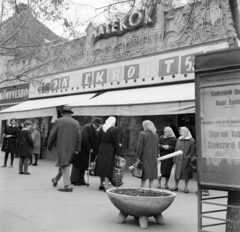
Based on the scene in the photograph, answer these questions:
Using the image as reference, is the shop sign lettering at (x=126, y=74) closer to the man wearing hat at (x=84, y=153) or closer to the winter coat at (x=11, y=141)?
the man wearing hat at (x=84, y=153)

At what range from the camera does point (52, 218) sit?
16.2 ft

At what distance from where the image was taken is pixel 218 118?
141 inches

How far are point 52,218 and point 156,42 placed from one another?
30.0 feet

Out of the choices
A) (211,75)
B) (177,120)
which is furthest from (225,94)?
(177,120)

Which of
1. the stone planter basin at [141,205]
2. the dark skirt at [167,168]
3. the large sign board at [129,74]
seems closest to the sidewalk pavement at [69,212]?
the stone planter basin at [141,205]

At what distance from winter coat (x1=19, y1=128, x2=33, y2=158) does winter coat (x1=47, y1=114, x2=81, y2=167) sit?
2536 millimetres

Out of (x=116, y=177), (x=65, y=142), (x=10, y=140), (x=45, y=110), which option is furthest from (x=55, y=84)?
(x=116, y=177)

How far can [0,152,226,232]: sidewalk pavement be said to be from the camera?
4.59 meters

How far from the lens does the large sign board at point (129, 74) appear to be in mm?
11398

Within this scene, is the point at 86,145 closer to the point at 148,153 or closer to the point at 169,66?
the point at 148,153

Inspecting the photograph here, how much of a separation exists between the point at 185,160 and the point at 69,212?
147 inches

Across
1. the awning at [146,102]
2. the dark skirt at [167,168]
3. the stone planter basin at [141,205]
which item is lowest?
the stone planter basin at [141,205]

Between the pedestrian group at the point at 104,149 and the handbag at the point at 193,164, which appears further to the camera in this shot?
the handbag at the point at 193,164

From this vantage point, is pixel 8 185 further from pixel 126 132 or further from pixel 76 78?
pixel 76 78
